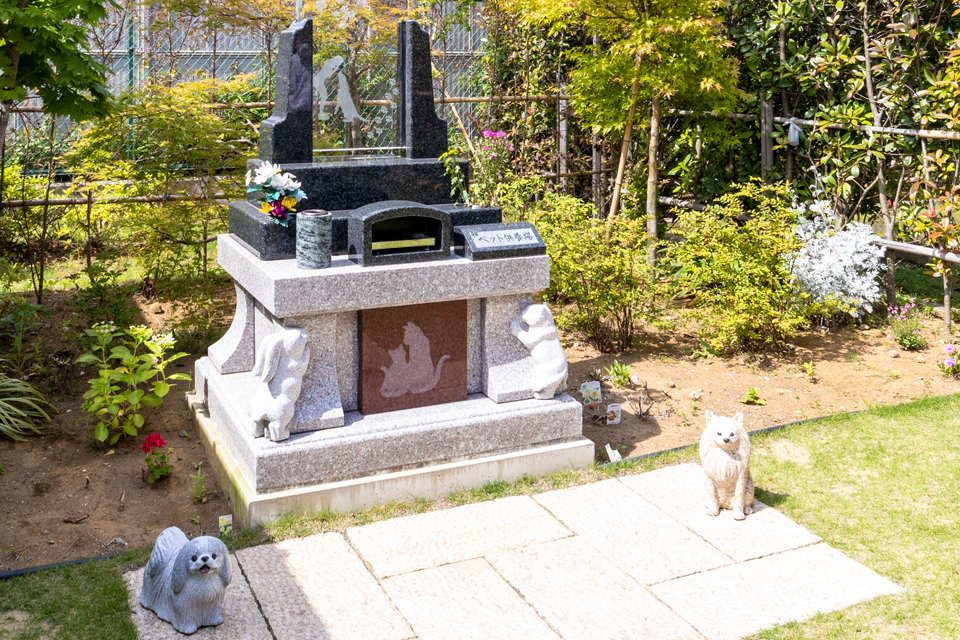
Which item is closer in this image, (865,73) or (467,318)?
(467,318)

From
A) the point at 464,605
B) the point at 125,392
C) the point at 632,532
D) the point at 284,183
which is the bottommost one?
the point at 464,605

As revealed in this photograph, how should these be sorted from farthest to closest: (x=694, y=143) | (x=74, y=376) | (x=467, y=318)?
(x=694, y=143) < (x=74, y=376) < (x=467, y=318)

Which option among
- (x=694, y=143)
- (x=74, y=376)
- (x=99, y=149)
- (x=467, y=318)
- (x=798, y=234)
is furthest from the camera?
(x=694, y=143)

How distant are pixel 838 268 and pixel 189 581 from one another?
222 inches

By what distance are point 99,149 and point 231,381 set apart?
8.95 ft

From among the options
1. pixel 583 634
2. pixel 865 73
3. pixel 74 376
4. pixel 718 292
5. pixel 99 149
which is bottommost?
pixel 583 634

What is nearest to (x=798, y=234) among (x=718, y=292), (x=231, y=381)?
(x=718, y=292)

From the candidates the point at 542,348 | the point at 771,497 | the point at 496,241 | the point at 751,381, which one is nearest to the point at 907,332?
the point at 751,381

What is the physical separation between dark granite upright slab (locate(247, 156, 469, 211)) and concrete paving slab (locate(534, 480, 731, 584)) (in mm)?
1958

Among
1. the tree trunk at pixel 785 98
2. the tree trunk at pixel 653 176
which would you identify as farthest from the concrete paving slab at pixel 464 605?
the tree trunk at pixel 785 98

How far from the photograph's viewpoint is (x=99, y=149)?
696 centimetres

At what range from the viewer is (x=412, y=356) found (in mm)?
5016

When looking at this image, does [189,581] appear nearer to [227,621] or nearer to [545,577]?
[227,621]

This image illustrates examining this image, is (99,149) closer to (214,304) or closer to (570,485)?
(214,304)
